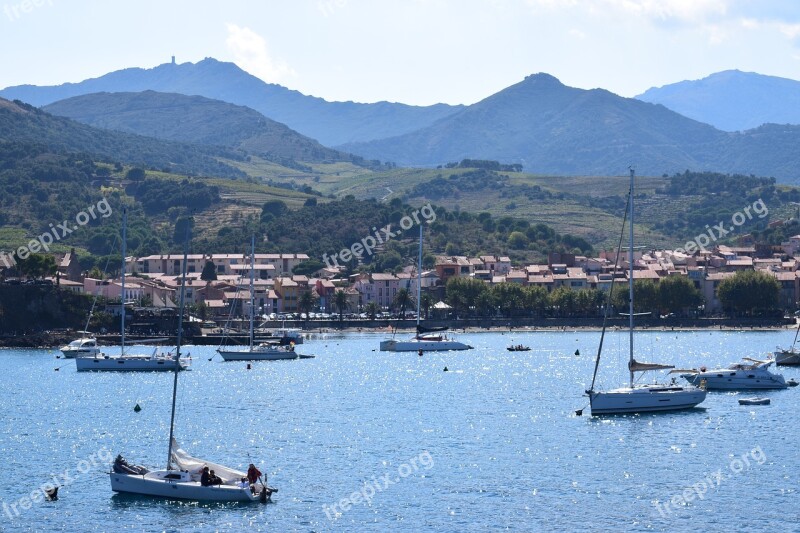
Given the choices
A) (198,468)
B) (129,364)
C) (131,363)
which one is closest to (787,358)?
(131,363)

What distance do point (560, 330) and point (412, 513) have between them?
116615 millimetres

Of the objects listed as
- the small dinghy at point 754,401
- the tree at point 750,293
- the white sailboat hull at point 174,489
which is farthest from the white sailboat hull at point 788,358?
the tree at point 750,293

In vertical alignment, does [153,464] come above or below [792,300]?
below

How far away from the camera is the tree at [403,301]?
162 meters

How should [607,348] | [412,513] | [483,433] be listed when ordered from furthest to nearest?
1. [607,348]
2. [483,433]
3. [412,513]

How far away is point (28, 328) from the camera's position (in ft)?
443

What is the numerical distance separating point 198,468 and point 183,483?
907 mm

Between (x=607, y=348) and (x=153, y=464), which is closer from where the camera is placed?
(x=153, y=464)

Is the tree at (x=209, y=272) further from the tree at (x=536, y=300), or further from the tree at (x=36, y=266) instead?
the tree at (x=36, y=266)

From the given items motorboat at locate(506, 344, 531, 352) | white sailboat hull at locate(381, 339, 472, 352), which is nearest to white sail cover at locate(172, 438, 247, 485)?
motorboat at locate(506, 344, 531, 352)

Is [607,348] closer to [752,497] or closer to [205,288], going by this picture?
[205,288]

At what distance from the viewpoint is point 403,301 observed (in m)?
162

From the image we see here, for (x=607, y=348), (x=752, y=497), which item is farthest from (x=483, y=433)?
(x=607, y=348)

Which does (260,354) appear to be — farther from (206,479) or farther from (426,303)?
(206,479)
